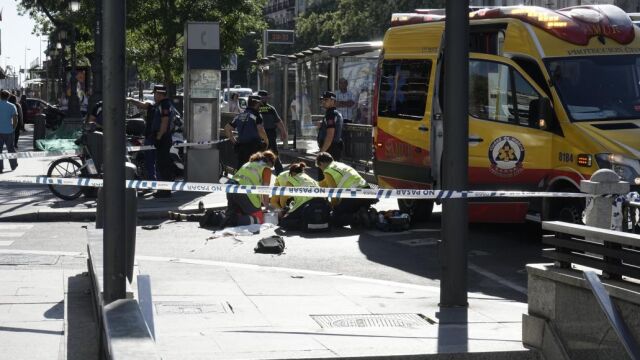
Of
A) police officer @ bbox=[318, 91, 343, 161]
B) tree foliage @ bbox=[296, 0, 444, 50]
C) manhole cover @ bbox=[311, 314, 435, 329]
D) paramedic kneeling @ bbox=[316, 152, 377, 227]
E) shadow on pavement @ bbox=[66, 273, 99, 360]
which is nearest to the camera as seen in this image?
shadow on pavement @ bbox=[66, 273, 99, 360]

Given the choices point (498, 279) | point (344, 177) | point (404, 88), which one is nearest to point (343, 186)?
point (344, 177)

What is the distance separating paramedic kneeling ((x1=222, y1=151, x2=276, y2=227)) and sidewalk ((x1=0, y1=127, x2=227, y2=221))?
1799 millimetres

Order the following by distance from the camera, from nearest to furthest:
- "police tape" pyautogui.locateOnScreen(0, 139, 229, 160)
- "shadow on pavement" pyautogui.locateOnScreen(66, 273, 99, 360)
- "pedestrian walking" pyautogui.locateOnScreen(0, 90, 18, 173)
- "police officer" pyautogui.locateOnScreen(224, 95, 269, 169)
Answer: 1. "shadow on pavement" pyautogui.locateOnScreen(66, 273, 99, 360)
2. "police tape" pyautogui.locateOnScreen(0, 139, 229, 160)
3. "police officer" pyautogui.locateOnScreen(224, 95, 269, 169)
4. "pedestrian walking" pyautogui.locateOnScreen(0, 90, 18, 173)

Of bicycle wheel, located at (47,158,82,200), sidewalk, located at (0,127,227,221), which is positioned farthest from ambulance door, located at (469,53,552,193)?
bicycle wheel, located at (47,158,82,200)

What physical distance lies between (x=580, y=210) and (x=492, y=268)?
1.35m

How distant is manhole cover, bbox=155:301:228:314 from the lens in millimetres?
8875

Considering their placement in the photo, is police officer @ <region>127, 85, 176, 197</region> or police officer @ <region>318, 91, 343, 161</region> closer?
police officer @ <region>127, 85, 176, 197</region>

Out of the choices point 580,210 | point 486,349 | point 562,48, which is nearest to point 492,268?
point 580,210

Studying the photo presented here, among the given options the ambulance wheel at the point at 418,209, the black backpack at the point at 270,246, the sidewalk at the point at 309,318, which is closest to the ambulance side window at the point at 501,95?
the ambulance wheel at the point at 418,209

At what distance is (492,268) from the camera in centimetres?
1204

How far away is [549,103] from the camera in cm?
1297

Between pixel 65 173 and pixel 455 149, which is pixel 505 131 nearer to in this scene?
pixel 455 149

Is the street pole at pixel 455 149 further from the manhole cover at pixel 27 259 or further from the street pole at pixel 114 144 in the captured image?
the manhole cover at pixel 27 259

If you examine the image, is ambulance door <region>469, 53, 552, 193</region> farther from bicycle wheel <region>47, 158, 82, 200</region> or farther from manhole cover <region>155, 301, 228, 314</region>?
bicycle wheel <region>47, 158, 82, 200</region>
